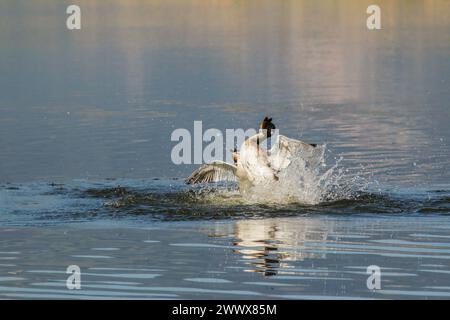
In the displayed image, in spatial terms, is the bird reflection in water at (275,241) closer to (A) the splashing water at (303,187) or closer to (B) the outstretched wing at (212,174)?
(A) the splashing water at (303,187)

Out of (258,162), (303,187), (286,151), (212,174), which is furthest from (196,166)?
(303,187)

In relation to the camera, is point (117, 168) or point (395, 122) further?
point (395, 122)

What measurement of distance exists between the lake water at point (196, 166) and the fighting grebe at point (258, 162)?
267 millimetres

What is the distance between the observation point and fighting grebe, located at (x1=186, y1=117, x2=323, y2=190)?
17297 mm

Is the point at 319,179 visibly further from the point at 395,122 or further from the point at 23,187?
the point at 395,122

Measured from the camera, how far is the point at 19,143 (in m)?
22.3

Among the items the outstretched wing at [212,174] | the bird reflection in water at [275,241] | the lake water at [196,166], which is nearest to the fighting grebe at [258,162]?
the outstretched wing at [212,174]

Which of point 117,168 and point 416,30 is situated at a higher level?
point 416,30

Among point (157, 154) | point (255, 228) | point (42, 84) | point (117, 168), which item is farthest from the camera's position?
point (42, 84)

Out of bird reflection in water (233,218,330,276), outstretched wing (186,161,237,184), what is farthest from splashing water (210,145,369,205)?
bird reflection in water (233,218,330,276)

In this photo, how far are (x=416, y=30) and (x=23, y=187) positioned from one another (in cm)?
2302

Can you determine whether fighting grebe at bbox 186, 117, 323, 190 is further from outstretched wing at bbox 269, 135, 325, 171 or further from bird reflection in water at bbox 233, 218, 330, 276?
bird reflection in water at bbox 233, 218, 330, 276

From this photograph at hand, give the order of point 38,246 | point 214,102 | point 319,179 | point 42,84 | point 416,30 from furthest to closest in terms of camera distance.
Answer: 1. point 416,30
2. point 42,84
3. point 214,102
4. point 319,179
5. point 38,246
